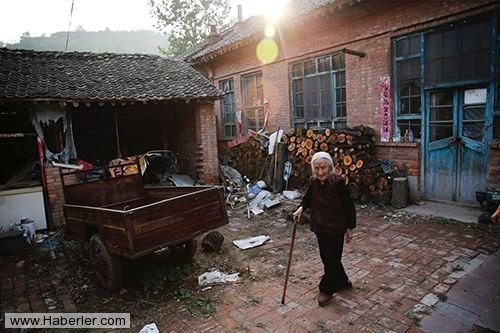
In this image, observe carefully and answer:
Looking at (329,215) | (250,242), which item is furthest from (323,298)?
(250,242)

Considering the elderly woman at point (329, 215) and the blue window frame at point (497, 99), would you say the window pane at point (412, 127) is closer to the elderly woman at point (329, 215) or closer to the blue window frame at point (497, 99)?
the blue window frame at point (497, 99)

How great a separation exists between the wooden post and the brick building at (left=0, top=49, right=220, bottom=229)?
17.3ft

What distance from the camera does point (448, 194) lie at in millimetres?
7383

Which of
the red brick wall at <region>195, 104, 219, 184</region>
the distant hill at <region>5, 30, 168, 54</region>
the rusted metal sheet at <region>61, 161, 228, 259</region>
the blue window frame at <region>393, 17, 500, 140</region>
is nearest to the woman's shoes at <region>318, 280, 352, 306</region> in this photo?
the rusted metal sheet at <region>61, 161, 228, 259</region>

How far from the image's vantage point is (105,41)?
2766 inches

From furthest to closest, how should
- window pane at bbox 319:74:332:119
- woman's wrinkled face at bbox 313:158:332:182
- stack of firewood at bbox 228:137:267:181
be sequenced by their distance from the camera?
stack of firewood at bbox 228:137:267:181, window pane at bbox 319:74:332:119, woman's wrinkled face at bbox 313:158:332:182

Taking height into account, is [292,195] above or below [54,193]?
below

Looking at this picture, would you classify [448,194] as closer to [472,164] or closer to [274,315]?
[472,164]

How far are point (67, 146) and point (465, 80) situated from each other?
368 inches

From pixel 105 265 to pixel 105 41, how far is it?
252ft

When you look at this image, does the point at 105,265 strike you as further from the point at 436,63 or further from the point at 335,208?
the point at 436,63

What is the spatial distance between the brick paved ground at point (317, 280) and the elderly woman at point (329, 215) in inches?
10.5

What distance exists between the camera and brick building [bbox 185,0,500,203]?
6605 millimetres

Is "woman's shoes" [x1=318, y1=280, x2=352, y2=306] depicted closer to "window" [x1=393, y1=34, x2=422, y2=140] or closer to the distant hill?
"window" [x1=393, y1=34, x2=422, y2=140]
